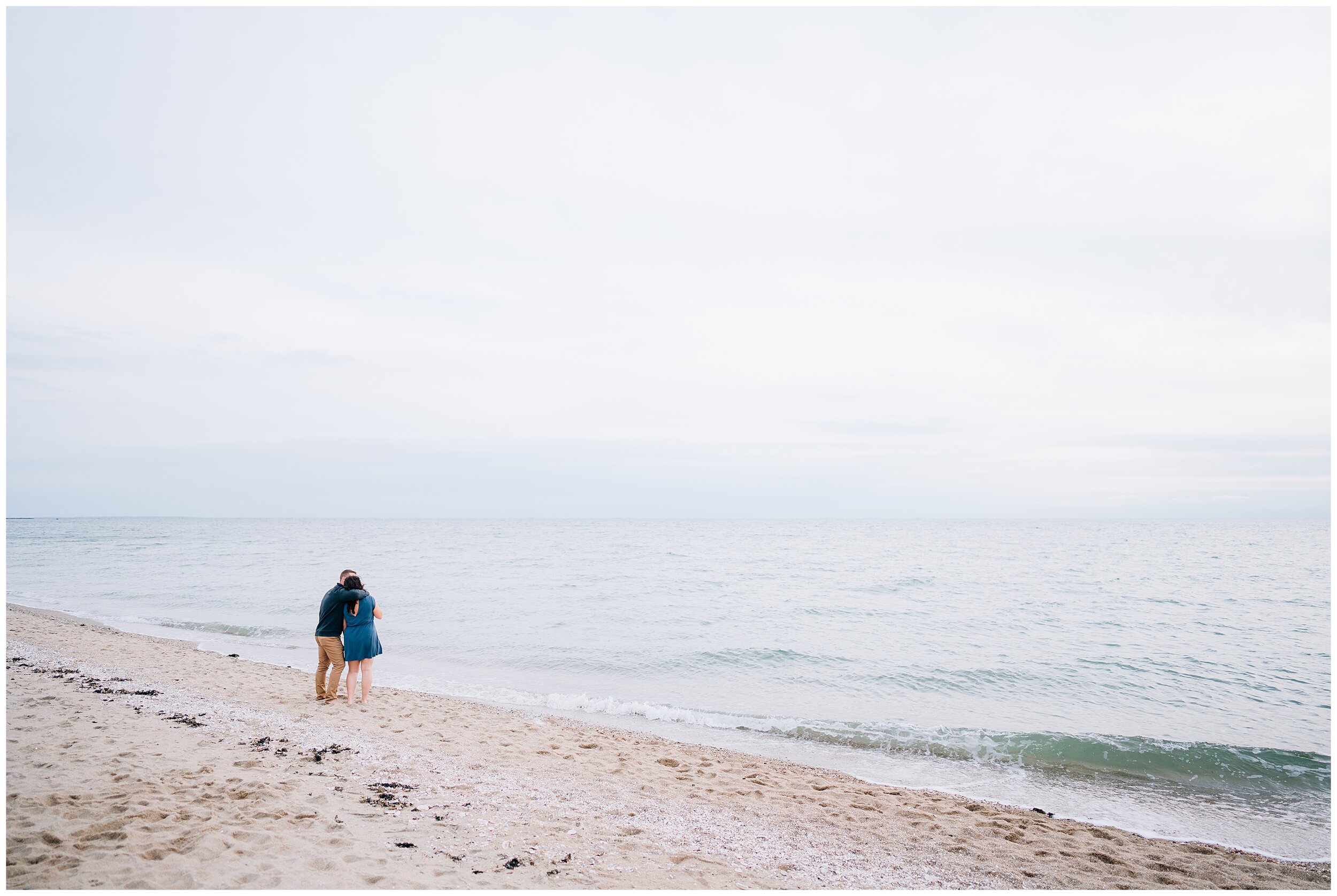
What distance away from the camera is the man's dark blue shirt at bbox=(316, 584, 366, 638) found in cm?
938

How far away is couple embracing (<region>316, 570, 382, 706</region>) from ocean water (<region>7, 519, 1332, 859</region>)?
2.70 metres

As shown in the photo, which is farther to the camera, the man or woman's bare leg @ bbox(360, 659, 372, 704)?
woman's bare leg @ bbox(360, 659, 372, 704)

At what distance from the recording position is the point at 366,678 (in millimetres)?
9680

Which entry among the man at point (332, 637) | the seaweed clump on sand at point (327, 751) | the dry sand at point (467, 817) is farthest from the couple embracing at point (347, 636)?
the seaweed clump on sand at point (327, 751)

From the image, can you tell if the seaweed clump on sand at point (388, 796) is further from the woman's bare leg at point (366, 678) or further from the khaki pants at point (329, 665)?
the khaki pants at point (329, 665)

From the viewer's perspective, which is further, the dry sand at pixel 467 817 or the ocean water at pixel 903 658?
the ocean water at pixel 903 658

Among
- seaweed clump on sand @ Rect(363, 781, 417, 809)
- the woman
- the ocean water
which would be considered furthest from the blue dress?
seaweed clump on sand @ Rect(363, 781, 417, 809)

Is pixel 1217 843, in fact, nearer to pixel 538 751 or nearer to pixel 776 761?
pixel 776 761

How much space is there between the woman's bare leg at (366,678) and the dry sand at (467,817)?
0.51m

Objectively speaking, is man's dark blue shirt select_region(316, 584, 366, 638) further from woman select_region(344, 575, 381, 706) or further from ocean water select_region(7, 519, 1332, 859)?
ocean water select_region(7, 519, 1332, 859)

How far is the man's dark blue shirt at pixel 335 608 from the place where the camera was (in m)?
9.38

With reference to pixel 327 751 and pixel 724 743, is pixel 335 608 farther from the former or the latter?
pixel 724 743

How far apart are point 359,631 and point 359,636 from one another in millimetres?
72

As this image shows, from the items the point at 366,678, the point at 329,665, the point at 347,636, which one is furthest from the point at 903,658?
the point at 329,665
